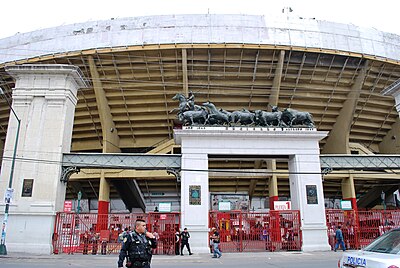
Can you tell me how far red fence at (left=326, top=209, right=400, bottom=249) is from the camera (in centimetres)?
1897

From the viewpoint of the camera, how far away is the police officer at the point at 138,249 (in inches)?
206

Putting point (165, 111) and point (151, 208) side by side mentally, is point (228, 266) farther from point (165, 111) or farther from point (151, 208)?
point (151, 208)

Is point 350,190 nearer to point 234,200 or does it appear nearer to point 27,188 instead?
point 234,200

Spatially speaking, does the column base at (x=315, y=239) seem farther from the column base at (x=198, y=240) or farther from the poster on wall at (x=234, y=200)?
the poster on wall at (x=234, y=200)

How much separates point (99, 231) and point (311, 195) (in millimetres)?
12233

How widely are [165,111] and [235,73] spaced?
7.20 metres

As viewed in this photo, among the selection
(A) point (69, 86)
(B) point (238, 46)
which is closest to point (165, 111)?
(B) point (238, 46)

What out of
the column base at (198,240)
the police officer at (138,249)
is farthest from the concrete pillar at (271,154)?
the police officer at (138,249)

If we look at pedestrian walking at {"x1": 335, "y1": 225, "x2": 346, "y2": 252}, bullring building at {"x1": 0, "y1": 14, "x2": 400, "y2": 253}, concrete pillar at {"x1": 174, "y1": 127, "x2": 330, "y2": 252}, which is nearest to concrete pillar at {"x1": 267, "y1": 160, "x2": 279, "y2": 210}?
bullring building at {"x1": 0, "y1": 14, "x2": 400, "y2": 253}

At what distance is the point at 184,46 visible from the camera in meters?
25.0

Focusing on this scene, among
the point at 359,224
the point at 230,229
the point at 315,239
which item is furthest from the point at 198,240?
the point at 359,224

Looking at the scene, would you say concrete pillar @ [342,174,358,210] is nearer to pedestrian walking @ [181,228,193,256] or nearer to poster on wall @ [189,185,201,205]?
poster on wall @ [189,185,201,205]

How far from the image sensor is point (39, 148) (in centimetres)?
1794

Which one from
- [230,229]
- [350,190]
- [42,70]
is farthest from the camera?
[350,190]
